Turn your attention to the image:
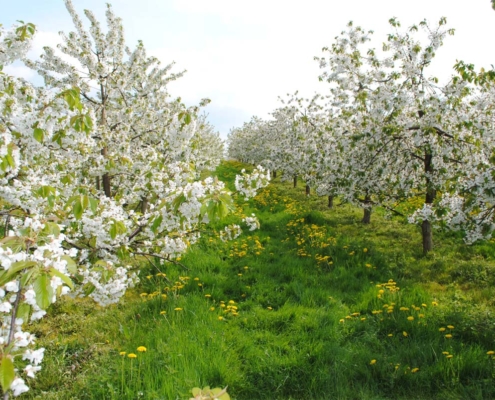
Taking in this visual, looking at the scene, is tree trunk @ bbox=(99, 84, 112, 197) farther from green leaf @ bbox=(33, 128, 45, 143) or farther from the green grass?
green leaf @ bbox=(33, 128, 45, 143)

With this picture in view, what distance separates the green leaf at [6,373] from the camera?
5.16 ft

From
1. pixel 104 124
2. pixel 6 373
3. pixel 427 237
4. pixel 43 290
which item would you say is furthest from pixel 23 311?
pixel 427 237

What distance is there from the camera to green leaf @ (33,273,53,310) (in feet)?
5.94

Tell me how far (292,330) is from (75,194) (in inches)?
134

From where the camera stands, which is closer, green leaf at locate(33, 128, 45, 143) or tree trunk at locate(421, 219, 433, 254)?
green leaf at locate(33, 128, 45, 143)

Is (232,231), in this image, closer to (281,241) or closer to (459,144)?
(281,241)

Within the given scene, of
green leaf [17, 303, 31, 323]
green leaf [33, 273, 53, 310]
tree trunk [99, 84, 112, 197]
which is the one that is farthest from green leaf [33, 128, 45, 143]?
tree trunk [99, 84, 112, 197]

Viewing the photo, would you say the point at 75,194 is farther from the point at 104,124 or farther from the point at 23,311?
the point at 104,124

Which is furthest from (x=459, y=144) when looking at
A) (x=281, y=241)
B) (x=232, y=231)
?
(x=232, y=231)

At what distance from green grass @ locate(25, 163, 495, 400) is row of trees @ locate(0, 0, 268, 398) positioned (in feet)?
2.42

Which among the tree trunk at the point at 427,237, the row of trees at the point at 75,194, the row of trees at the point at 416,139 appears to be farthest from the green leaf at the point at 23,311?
the tree trunk at the point at 427,237

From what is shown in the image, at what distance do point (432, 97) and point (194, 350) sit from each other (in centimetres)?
653

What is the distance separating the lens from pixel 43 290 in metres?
1.84

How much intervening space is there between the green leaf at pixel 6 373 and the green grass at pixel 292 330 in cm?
226
